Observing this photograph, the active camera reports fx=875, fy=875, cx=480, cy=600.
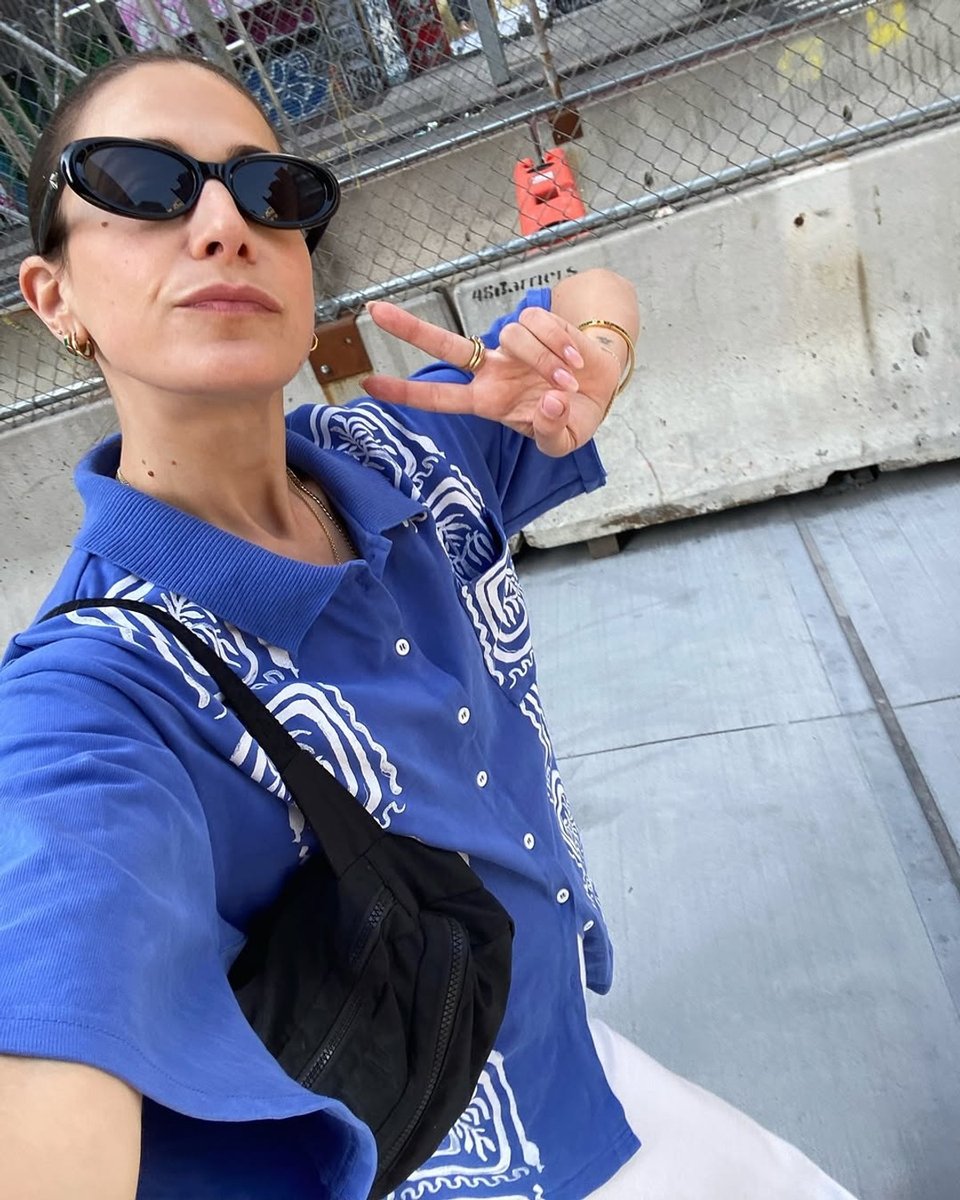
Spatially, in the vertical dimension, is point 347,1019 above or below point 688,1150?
above

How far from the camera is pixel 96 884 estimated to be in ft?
1.89

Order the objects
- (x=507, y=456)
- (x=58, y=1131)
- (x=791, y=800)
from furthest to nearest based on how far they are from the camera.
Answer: (x=791, y=800), (x=507, y=456), (x=58, y=1131)

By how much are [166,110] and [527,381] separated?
0.51m

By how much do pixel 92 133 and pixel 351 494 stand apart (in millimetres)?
469

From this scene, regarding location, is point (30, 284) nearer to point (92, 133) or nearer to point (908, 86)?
point (92, 133)

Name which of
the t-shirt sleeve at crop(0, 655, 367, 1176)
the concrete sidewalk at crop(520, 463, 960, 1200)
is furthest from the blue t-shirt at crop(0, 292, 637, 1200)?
the concrete sidewalk at crop(520, 463, 960, 1200)

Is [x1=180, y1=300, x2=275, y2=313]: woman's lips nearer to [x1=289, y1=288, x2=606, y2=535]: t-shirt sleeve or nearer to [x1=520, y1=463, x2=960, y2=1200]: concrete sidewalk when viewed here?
[x1=289, y1=288, x2=606, y2=535]: t-shirt sleeve

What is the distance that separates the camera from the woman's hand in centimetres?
104

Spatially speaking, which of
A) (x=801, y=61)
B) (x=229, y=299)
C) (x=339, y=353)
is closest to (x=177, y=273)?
(x=229, y=299)

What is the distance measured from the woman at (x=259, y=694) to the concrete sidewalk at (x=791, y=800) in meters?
0.46

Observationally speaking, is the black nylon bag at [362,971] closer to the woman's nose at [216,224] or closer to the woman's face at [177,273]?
the woman's face at [177,273]

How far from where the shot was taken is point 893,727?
2270 mm

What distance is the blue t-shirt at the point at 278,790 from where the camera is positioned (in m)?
0.56

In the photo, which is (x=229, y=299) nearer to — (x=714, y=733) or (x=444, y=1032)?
(x=444, y=1032)
